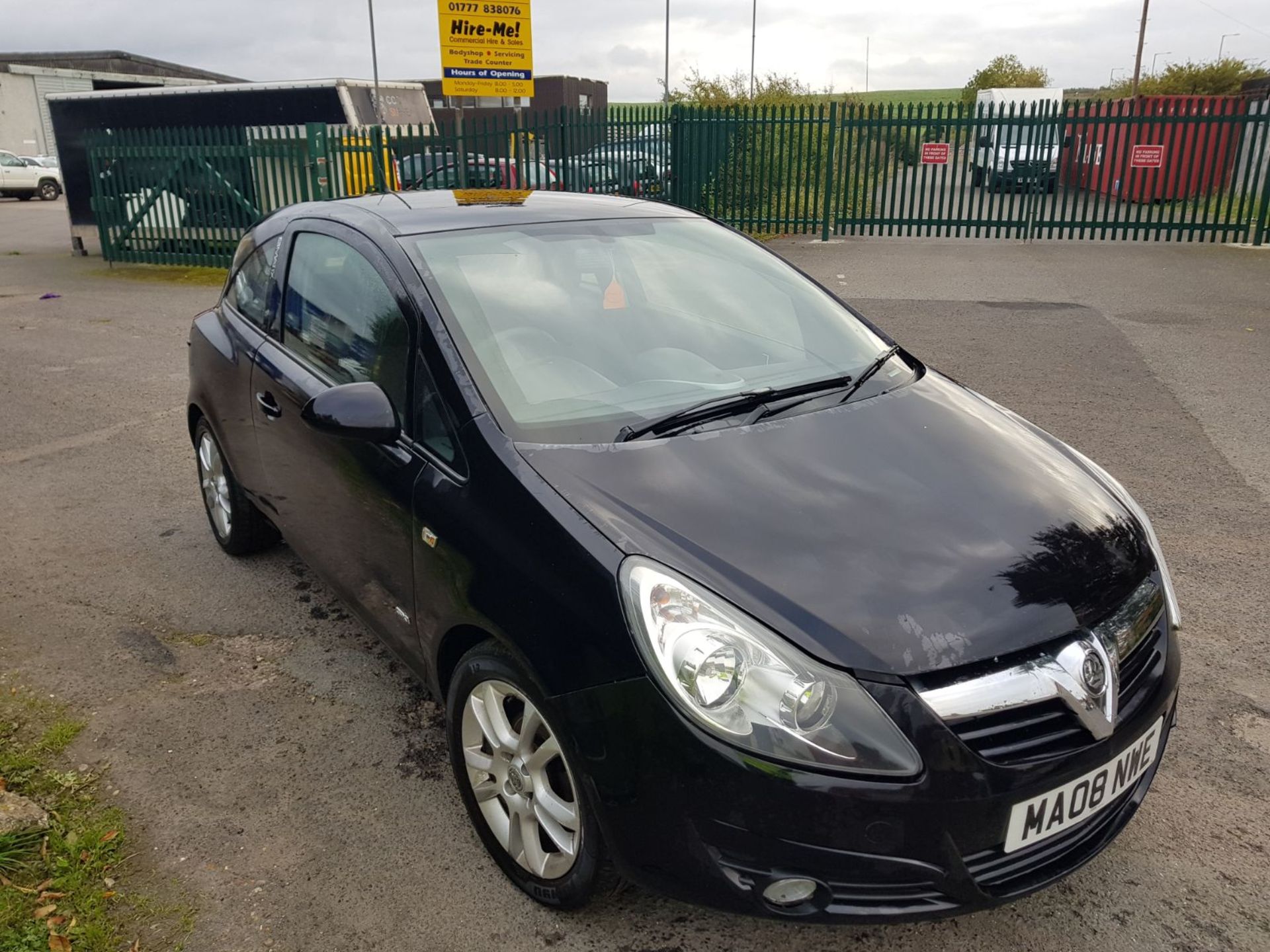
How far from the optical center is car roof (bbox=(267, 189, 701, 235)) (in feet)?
10.6

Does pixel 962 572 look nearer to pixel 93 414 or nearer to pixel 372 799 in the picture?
pixel 372 799

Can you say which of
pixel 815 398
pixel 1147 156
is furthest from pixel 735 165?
pixel 815 398

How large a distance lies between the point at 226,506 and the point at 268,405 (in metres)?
1.14

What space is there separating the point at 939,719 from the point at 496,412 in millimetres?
1306

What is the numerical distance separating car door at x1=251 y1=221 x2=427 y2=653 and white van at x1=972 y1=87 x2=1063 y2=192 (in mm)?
13334

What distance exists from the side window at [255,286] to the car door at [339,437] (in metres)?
0.17

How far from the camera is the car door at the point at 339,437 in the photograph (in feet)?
9.14

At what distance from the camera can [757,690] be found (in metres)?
1.93

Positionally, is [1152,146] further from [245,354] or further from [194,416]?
[245,354]

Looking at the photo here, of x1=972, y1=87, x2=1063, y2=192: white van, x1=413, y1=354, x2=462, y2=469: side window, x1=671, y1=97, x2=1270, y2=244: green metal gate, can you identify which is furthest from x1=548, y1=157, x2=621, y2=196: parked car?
x1=413, y1=354, x2=462, y2=469: side window

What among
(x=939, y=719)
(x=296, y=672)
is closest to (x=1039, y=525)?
(x=939, y=719)

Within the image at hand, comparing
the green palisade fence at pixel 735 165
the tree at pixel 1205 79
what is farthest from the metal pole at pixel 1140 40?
the green palisade fence at pixel 735 165

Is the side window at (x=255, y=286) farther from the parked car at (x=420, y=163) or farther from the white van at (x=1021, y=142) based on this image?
the white van at (x=1021, y=142)

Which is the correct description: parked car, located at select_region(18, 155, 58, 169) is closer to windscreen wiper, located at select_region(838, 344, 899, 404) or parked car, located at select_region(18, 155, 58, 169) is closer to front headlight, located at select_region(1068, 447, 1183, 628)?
windscreen wiper, located at select_region(838, 344, 899, 404)
